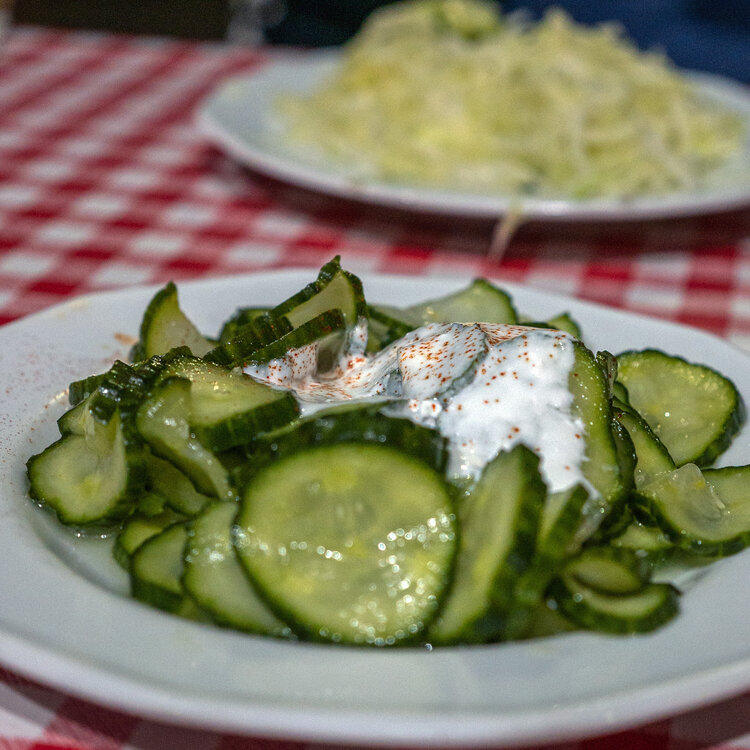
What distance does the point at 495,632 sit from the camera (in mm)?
1353

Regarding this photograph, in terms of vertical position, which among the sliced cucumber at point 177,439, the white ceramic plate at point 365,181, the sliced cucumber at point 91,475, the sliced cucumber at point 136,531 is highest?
the sliced cucumber at point 177,439

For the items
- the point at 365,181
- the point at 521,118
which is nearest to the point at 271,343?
the point at 365,181

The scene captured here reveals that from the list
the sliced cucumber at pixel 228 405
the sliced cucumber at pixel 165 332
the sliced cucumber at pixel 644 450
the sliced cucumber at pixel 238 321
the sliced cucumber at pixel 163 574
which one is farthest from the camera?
the sliced cucumber at pixel 238 321

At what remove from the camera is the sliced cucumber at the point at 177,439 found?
1.56 metres

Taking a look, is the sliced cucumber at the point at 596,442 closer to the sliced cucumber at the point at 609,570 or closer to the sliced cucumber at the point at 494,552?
the sliced cucumber at the point at 609,570

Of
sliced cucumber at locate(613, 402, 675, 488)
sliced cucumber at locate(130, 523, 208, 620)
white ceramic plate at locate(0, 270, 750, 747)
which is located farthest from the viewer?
sliced cucumber at locate(613, 402, 675, 488)

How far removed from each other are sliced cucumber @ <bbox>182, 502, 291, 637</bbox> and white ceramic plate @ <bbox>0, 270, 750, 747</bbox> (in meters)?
0.04

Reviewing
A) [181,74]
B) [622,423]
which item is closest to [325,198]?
[181,74]

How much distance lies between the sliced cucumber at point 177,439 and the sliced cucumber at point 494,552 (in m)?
0.40

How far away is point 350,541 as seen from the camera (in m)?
1.42

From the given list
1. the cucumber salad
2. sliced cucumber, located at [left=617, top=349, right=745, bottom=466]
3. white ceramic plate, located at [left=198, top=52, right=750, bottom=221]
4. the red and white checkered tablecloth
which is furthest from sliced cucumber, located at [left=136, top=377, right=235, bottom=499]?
white ceramic plate, located at [left=198, top=52, right=750, bottom=221]

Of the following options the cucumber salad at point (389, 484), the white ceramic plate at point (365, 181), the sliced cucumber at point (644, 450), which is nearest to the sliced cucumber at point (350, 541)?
the cucumber salad at point (389, 484)

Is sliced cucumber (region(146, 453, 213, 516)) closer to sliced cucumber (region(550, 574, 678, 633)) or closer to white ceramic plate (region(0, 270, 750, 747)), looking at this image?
white ceramic plate (region(0, 270, 750, 747))

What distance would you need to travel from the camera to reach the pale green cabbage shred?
385 centimetres
